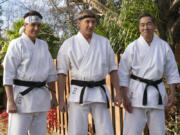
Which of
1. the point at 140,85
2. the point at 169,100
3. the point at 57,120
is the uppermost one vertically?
the point at 140,85

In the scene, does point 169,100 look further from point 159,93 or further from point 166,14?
point 166,14

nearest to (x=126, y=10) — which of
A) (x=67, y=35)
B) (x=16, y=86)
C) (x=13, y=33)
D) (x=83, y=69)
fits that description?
(x=67, y=35)

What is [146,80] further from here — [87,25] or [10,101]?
[10,101]

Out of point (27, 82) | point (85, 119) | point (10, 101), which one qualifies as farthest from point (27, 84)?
point (85, 119)

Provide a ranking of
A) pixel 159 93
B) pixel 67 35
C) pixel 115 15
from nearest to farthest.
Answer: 1. pixel 159 93
2. pixel 115 15
3. pixel 67 35

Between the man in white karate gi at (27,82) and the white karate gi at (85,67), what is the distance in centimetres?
28

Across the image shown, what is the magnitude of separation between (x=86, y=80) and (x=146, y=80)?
2.45ft

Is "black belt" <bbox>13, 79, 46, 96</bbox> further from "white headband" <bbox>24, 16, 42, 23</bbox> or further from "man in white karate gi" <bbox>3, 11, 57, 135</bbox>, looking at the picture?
"white headband" <bbox>24, 16, 42, 23</bbox>

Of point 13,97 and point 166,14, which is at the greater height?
point 166,14

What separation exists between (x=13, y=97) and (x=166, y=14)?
13.8 feet

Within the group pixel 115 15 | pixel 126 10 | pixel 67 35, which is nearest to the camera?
pixel 126 10

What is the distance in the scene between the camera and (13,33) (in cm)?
1008

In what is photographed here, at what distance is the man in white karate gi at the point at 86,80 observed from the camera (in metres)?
2.86

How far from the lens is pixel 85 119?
2.87 meters
